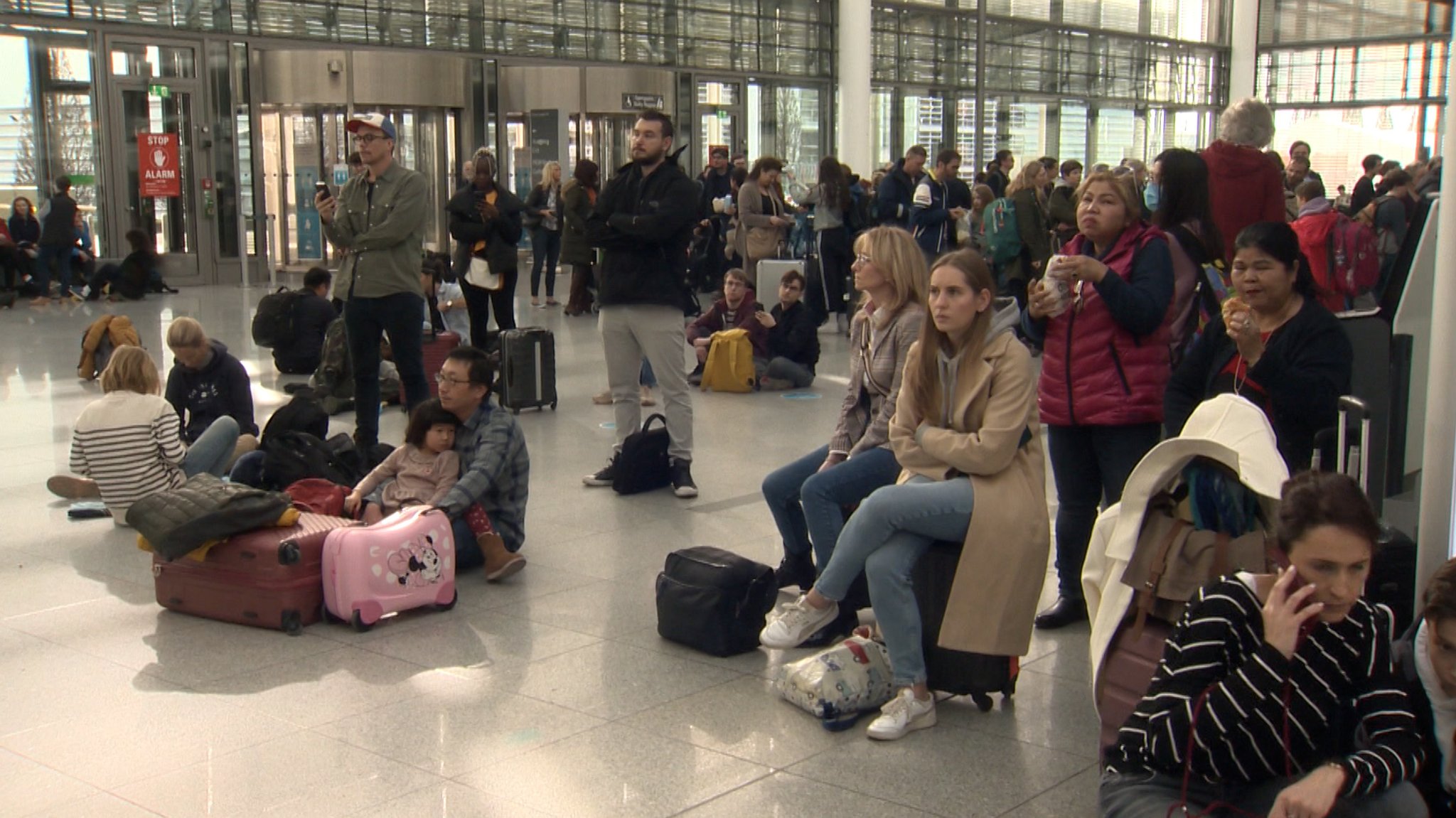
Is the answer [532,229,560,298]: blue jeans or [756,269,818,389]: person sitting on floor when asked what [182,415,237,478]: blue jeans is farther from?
[532,229,560,298]: blue jeans

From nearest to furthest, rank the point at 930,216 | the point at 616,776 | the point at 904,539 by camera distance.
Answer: the point at 616,776
the point at 904,539
the point at 930,216

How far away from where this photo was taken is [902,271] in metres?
5.21

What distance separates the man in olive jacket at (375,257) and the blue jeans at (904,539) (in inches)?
172

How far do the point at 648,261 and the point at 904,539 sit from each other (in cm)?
341

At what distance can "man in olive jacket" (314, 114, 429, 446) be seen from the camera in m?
7.96

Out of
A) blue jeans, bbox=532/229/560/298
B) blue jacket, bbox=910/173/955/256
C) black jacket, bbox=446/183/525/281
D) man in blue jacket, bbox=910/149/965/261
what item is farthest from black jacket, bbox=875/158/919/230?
blue jeans, bbox=532/229/560/298

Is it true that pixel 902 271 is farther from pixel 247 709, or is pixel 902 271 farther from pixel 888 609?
pixel 247 709

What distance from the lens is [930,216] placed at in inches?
564

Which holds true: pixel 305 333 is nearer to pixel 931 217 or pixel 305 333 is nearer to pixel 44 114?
pixel 931 217

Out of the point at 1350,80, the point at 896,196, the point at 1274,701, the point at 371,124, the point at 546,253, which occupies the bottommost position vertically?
the point at 1274,701

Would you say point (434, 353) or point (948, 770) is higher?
point (434, 353)

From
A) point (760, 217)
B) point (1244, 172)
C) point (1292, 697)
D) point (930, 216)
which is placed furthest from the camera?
point (760, 217)

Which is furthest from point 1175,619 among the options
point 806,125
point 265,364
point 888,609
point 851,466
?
Result: point 806,125

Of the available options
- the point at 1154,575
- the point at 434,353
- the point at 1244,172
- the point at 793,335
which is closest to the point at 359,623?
the point at 1154,575
